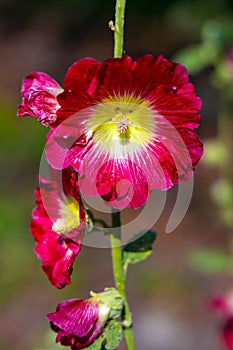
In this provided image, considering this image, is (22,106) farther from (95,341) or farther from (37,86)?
(95,341)

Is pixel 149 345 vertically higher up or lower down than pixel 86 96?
lower down

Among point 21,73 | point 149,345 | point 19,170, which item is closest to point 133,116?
point 149,345

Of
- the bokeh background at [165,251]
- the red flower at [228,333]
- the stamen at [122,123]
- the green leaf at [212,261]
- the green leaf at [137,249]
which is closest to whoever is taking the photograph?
the stamen at [122,123]

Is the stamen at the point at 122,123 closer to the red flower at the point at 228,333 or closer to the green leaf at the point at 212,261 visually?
the red flower at the point at 228,333

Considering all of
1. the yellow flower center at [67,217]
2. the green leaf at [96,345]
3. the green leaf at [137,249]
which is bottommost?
the green leaf at [96,345]

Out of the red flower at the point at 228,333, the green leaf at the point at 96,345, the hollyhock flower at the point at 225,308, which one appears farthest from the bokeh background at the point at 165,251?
the green leaf at the point at 96,345

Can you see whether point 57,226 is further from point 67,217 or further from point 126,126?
point 126,126
